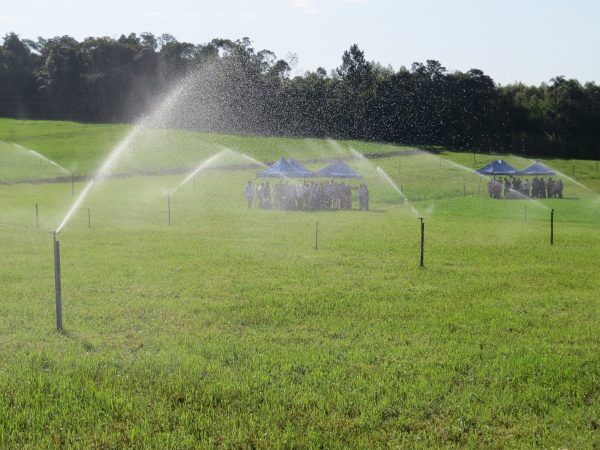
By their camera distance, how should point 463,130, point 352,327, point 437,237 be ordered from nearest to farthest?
point 352,327
point 437,237
point 463,130

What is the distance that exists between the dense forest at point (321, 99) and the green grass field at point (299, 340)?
7575 cm

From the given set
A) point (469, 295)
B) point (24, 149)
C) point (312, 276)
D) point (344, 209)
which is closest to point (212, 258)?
point (312, 276)

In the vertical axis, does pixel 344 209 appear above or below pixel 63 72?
below

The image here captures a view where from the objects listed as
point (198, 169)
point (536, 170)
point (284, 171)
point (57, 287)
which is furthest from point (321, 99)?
point (57, 287)

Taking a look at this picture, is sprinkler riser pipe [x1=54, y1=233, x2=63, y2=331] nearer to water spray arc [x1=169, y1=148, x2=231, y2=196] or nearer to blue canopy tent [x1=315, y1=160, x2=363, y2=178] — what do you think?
blue canopy tent [x1=315, y1=160, x2=363, y2=178]

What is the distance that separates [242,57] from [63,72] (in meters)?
30.7

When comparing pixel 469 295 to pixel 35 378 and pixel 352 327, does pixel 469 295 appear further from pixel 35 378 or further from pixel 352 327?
pixel 35 378

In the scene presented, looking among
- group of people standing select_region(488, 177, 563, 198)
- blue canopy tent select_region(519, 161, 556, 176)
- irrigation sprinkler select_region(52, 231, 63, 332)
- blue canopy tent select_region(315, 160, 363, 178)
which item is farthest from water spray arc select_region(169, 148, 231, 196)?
irrigation sprinkler select_region(52, 231, 63, 332)

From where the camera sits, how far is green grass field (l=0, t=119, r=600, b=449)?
25.5 feet

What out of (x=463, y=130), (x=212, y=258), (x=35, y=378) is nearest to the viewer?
(x=35, y=378)

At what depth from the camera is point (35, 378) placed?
9180 millimetres

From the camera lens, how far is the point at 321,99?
103m

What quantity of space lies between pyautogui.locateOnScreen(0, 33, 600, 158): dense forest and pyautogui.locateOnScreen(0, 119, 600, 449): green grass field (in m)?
75.7

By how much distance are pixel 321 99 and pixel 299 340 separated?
93.9 meters
